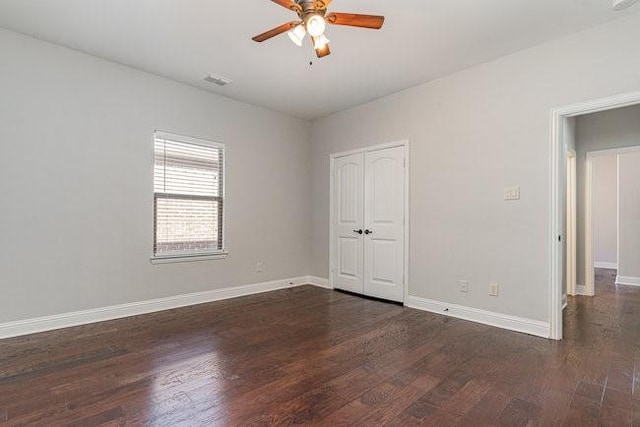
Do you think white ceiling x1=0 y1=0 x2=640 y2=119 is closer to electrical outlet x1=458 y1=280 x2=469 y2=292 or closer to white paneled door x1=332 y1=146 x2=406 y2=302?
white paneled door x1=332 y1=146 x2=406 y2=302

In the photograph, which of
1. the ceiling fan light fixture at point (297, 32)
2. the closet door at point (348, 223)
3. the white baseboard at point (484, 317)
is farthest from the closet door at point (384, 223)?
the ceiling fan light fixture at point (297, 32)

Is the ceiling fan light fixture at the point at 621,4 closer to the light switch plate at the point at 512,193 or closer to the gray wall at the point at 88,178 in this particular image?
the light switch plate at the point at 512,193

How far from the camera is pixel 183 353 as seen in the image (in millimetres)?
2693

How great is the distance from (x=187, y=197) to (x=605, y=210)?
27.2 ft

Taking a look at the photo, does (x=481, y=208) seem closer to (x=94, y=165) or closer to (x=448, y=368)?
(x=448, y=368)

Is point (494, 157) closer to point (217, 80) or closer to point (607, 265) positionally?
point (217, 80)

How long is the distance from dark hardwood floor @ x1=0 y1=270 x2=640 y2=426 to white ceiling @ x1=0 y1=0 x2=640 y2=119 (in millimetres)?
2732

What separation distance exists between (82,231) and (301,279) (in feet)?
10.1

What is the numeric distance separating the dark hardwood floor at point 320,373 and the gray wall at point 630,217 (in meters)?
2.45

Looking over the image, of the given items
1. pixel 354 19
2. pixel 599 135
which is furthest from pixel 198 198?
pixel 599 135

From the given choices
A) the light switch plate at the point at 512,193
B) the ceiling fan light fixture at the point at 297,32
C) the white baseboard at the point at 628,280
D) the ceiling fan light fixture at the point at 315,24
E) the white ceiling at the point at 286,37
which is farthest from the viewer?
the white baseboard at the point at 628,280

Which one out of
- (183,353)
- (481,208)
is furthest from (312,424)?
(481,208)

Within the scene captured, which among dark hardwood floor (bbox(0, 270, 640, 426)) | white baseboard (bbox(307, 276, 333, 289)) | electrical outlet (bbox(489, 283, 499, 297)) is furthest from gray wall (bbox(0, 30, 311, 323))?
electrical outlet (bbox(489, 283, 499, 297))

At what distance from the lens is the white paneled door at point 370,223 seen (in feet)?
14.2
